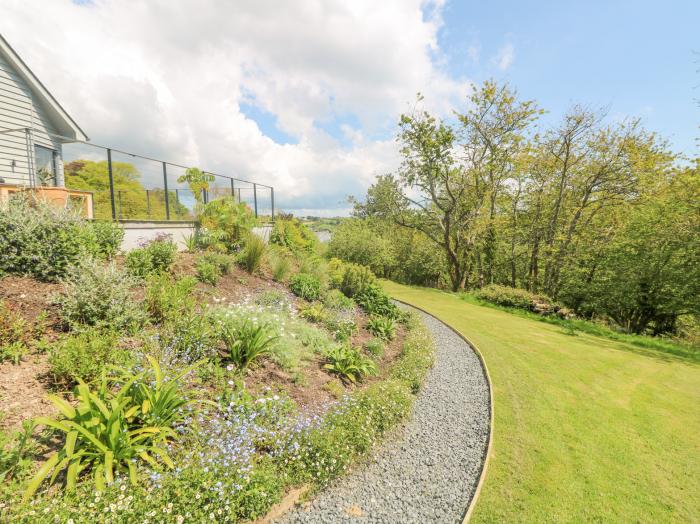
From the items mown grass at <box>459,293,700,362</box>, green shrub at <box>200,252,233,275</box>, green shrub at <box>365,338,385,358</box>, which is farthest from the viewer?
mown grass at <box>459,293,700,362</box>

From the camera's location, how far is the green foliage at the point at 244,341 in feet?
13.0

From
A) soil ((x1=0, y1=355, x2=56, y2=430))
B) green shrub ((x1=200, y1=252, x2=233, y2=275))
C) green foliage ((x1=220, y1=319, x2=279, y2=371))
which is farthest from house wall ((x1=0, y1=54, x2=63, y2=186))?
green foliage ((x1=220, y1=319, x2=279, y2=371))

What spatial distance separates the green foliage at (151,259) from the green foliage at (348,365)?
362cm

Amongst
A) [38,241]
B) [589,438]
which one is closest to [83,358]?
[38,241]

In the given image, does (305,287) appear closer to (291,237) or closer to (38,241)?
(291,237)

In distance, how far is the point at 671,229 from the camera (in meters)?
11.8

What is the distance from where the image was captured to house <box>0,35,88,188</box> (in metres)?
7.71

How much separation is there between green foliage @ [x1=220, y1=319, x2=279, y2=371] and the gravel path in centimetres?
191

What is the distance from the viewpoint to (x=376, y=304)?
330 inches

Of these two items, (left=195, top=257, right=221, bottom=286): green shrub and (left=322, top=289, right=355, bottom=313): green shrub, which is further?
(left=322, top=289, right=355, bottom=313): green shrub

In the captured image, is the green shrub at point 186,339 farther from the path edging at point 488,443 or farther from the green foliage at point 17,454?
the path edging at point 488,443

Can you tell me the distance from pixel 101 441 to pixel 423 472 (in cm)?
307

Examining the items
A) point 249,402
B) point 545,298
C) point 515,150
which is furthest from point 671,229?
point 249,402

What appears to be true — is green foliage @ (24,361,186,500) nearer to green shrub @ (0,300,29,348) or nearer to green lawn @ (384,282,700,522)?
green shrub @ (0,300,29,348)
